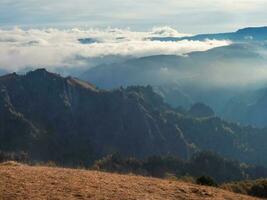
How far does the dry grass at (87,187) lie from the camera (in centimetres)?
2838

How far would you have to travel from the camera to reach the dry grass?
28.4 metres

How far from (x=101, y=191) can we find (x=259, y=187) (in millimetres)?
14540

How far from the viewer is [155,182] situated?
33094 mm

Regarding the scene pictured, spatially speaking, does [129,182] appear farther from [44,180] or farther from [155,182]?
[44,180]

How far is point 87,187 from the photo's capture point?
30.1 m

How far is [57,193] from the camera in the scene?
28.4 metres

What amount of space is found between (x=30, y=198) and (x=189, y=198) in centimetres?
883

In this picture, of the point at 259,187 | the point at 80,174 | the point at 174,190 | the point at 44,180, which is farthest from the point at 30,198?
the point at 259,187

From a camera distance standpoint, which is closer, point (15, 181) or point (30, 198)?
point (30, 198)

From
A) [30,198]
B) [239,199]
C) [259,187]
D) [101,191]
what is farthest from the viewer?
[259,187]

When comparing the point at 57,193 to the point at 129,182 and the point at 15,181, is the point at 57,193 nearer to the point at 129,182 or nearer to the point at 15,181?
the point at 15,181

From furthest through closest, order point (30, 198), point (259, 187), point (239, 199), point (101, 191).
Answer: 1. point (259, 187)
2. point (239, 199)
3. point (101, 191)
4. point (30, 198)

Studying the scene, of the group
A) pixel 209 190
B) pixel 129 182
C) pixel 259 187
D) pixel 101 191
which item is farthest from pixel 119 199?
pixel 259 187

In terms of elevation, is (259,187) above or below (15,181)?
below
